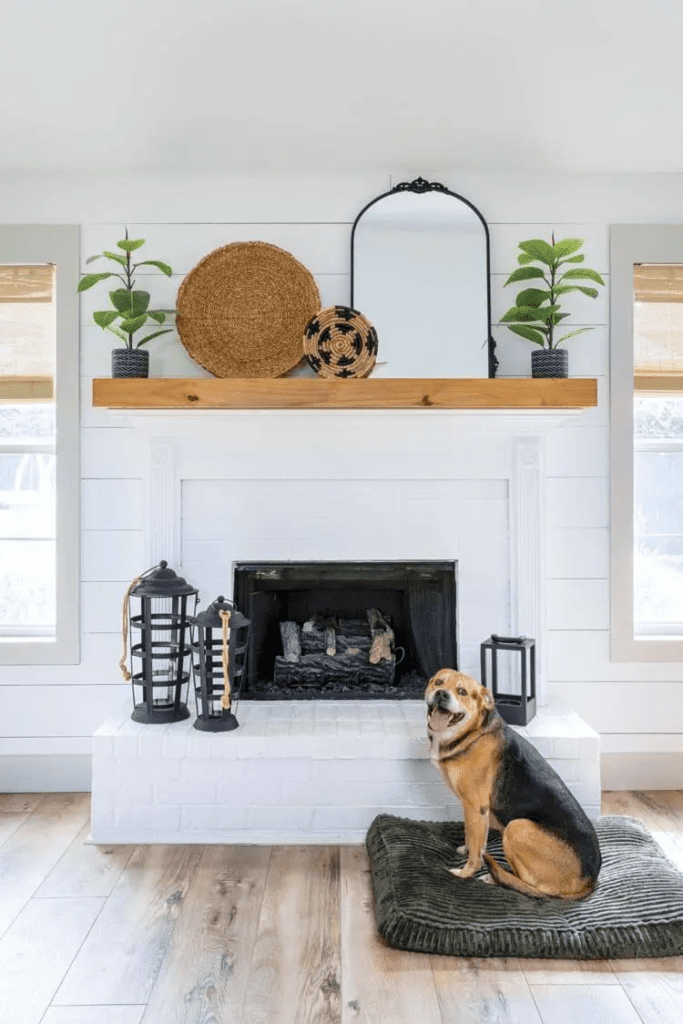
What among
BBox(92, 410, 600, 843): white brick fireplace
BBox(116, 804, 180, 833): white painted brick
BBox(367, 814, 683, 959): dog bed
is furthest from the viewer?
BBox(92, 410, 600, 843): white brick fireplace

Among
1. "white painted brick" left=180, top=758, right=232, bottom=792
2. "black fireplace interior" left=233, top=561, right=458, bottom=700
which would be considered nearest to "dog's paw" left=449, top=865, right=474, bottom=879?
"white painted brick" left=180, top=758, right=232, bottom=792

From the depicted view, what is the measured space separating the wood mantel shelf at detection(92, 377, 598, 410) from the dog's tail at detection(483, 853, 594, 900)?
58.2 inches

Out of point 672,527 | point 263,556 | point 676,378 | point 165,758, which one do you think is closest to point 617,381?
point 676,378

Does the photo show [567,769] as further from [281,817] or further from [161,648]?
[161,648]

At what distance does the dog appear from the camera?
8.18ft

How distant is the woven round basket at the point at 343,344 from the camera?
319 cm

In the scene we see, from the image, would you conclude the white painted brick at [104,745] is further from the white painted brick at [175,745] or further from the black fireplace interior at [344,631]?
the black fireplace interior at [344,631]

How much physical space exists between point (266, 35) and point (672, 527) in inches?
92.6

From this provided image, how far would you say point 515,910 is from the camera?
243 cm

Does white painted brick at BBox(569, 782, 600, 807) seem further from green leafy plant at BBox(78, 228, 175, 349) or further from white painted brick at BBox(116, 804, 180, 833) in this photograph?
green leafy plant at BBox(78, 228, 175, 349)

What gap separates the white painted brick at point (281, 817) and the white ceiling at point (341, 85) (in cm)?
232

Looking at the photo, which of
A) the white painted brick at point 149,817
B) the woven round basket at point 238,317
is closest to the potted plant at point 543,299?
the woven round basket at point 238,317

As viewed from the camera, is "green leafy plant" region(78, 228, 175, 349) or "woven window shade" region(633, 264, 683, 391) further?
"woven window shade" region(633, 264, 683, 391)

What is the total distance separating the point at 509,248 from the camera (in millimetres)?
3537
